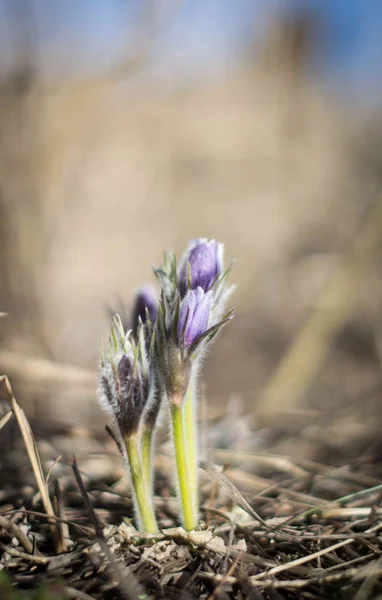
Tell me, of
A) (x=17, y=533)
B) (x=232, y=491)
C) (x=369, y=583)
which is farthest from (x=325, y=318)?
(x=17, y=533)

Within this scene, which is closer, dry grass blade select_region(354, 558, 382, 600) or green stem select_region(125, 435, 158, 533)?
dry grass blade select_region(354, 558, 382, 600)

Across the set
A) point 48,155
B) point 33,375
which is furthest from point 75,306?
point 33,375

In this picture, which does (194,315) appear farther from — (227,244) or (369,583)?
(227,244)

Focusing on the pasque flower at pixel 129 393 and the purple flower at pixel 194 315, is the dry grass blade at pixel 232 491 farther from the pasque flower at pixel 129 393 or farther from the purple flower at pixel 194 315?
the purple flower at pixel 194 315

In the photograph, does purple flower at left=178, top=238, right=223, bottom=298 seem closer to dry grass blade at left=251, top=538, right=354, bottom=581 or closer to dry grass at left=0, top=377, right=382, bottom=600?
dry grass at left=0, top=377, right=382, bottom=600

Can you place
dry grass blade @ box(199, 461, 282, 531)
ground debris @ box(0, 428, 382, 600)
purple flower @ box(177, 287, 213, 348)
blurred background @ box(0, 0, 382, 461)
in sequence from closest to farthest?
ground debris @ box(0, 428, 382, 600)
purple flower @ box(177, 287, 213, 348)
dry grass blade @ box(199, 461, 282, 531)
blurred background @ box(0, 0, 382, 461)

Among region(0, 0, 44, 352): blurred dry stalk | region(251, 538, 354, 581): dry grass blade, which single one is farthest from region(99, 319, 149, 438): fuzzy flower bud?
region(0, 0, 44, 352): blurred dry stalk

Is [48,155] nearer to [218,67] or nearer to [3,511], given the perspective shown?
[3,511]
